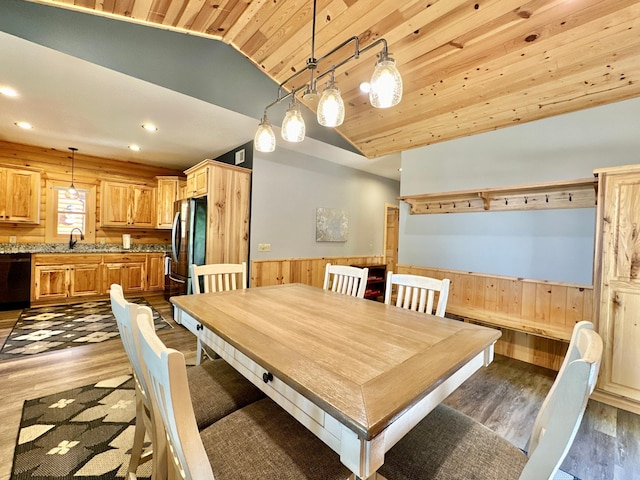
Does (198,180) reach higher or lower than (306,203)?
higher

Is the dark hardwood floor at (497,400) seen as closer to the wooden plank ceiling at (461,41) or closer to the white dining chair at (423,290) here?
the white dining chair at (423,290)

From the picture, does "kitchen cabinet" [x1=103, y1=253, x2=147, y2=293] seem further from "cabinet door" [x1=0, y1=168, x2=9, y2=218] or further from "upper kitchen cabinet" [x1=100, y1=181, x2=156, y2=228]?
"cabinet door" [x1=0, y1=168, x2=9, y2=218]

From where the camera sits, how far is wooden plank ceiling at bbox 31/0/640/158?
76.3 inches

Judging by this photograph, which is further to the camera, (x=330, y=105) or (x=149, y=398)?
(x=330, y=105)

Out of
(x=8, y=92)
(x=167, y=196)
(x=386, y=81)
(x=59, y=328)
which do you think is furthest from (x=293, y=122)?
(x=167, y=196)

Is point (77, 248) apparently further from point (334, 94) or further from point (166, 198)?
point (334, 94)


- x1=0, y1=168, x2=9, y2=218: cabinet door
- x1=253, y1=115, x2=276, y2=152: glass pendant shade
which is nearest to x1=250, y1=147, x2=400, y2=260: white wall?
x1=253, y1=115, x2=276, y2=152: glass pendant shade

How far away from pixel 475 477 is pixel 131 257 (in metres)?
5.53

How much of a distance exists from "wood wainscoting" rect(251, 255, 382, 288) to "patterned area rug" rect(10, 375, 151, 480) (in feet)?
6.46

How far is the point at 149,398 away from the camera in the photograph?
3.30ft

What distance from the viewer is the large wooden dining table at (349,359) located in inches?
29.0

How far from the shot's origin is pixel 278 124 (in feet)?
11.4

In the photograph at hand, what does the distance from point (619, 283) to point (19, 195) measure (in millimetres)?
7078

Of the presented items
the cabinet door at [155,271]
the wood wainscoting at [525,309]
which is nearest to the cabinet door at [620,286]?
the wood wainscoting at [525,309]
